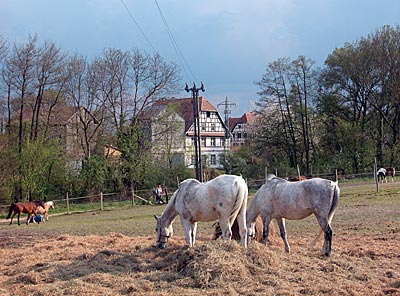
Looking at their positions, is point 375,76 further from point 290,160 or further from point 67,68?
point 67,68

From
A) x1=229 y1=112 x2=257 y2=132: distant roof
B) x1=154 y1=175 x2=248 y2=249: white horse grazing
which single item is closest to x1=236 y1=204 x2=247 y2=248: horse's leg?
x1=154 y1=175 x2=248 y2=249: white horse grazing

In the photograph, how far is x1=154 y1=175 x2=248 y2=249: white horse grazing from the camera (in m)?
9.80

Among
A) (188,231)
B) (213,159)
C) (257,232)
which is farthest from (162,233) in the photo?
(213,159)

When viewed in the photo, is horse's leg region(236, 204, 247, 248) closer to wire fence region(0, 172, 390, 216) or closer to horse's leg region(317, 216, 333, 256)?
horse's leg region(317, 216, 333, 256)

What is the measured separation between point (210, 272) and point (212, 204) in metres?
2.36

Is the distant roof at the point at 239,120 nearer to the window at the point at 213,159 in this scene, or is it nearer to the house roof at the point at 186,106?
the house roof at the point at 186,106

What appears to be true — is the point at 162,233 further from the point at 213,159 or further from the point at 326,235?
the point at 213,159

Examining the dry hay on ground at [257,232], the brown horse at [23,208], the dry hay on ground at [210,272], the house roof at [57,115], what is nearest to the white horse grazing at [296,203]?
the dry hay on ground at [257,232]

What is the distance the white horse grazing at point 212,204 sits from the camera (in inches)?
386

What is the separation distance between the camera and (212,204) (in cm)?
1003

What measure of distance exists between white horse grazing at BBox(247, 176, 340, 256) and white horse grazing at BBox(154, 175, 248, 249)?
803 millimetres

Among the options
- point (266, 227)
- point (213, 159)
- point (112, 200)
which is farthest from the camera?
point (213, 159)

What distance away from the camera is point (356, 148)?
45.3 meters

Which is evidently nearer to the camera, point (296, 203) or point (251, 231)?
point (296, 203)
